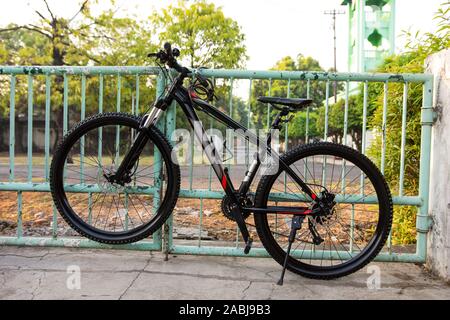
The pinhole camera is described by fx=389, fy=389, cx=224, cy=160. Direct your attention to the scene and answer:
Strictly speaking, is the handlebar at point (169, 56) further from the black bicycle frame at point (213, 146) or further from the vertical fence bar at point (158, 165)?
the vertical fence bar at point (158, 165)

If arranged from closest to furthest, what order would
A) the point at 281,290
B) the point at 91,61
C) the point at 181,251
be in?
the point at 281,290 → the point at 181,251 → the point at 91,61

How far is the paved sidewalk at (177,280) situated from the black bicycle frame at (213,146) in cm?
38

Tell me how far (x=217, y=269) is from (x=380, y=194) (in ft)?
4.17

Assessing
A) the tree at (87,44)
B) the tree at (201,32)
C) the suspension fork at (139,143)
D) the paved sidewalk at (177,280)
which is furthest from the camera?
the tree at (201,32)

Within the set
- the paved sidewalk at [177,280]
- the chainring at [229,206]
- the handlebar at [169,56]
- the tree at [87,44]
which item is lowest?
the paved sidewalk at [177,280]

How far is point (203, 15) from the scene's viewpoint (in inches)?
786

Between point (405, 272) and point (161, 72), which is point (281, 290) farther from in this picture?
point (161, 72)

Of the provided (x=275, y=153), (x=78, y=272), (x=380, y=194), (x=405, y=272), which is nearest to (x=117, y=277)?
(x=78, y=272)

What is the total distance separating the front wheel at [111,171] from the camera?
2.77 metres

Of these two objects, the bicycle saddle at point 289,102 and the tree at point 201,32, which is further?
the tree at point 201,32

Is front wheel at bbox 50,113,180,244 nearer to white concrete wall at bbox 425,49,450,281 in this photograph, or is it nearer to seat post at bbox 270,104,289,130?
seat post at bbox 270,104,289,130

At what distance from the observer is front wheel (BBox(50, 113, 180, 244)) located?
2766mm

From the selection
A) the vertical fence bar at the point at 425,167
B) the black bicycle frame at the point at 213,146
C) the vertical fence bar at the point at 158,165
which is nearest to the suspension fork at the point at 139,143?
the black bicycle frame at the point at 213,146

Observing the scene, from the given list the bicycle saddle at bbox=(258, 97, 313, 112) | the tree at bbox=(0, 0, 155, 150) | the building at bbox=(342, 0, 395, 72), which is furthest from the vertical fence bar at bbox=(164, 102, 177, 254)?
the building at bbox=(342, 0, 395, 72)
